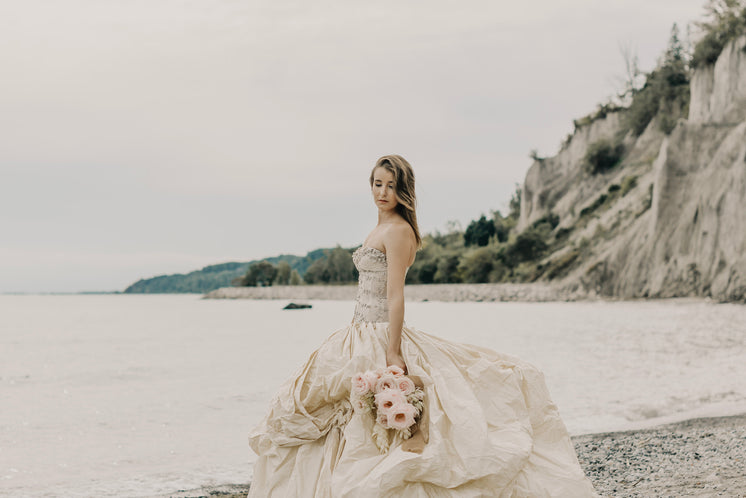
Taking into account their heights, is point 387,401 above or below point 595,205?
below

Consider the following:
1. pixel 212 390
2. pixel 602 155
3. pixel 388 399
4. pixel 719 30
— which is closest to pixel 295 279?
pixel 602 155

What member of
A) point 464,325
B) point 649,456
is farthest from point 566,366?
point 464,325

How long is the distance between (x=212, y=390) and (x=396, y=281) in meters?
12.1

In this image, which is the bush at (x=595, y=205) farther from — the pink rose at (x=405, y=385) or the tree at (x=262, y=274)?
the tree at (x=262, y=274)

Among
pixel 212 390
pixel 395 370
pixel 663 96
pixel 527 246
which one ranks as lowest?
pixel 212 390

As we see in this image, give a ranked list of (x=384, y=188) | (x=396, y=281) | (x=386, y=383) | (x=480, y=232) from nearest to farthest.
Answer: (x=386, y=383) < (x=396, y=281) < (x=384, y=188) < (x=480, y=232)

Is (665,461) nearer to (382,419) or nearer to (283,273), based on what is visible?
(382,419)

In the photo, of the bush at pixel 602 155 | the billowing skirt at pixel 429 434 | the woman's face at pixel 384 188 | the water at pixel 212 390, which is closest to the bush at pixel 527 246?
the bush at pixel 602 155

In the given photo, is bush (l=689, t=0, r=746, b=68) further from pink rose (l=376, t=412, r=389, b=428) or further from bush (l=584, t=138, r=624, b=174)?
pink rose (l=376, t=412, r=389, b=428)

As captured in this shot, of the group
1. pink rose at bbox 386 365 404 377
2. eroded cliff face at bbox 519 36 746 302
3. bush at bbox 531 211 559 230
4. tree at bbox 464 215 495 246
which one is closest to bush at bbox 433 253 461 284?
tree at bbox 464 215 495 246

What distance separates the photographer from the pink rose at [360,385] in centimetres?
320

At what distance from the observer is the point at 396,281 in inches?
133

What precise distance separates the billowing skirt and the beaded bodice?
63 mm

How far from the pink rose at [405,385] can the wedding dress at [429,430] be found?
0.11 metres
